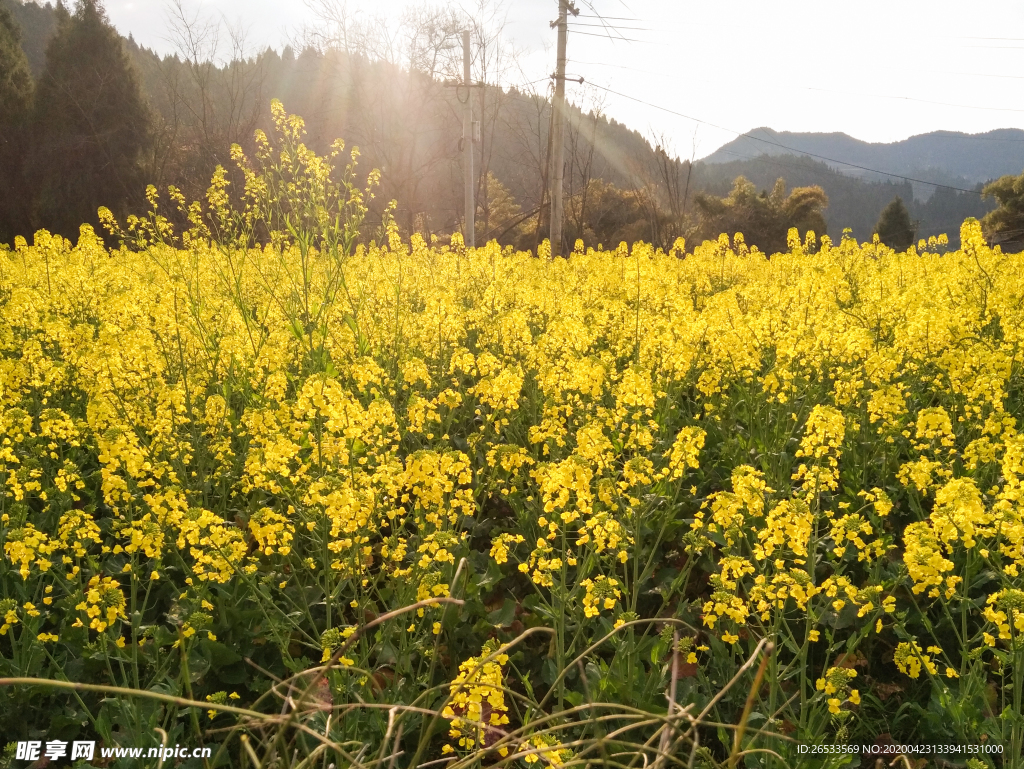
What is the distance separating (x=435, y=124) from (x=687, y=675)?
83.3ft

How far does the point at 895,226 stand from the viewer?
38.7 metres

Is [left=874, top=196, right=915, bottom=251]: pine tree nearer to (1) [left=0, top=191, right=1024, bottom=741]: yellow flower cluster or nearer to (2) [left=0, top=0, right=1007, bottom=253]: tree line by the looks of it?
(2) [left=0, top=0, right=1007, bottom=253]: tree line

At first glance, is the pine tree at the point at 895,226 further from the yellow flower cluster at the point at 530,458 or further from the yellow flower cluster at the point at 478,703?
the yellow flower cluster at the point at 478,703

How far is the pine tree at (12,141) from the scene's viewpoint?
22.6 meters

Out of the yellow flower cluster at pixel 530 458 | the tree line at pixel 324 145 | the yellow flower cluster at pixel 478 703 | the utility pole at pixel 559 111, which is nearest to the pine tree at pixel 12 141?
the tree line at pixel 324 145

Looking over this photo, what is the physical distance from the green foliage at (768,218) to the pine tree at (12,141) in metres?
22.5

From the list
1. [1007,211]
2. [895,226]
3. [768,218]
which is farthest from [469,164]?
[895,226]

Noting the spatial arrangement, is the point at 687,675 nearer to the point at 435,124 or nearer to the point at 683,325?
the point at 683,325

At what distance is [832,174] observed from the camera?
120562mm

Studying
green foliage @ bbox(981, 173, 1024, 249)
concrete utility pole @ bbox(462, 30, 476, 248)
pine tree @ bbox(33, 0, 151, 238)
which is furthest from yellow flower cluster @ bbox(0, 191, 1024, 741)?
green foliage @ bbox(981, 173, 1024, 249)

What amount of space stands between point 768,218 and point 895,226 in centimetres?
2027

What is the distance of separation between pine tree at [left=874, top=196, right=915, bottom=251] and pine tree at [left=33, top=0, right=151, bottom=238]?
3397 cm

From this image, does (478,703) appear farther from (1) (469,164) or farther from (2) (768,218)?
(2) (768,218)

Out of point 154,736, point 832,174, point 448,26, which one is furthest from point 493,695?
point 832,174
